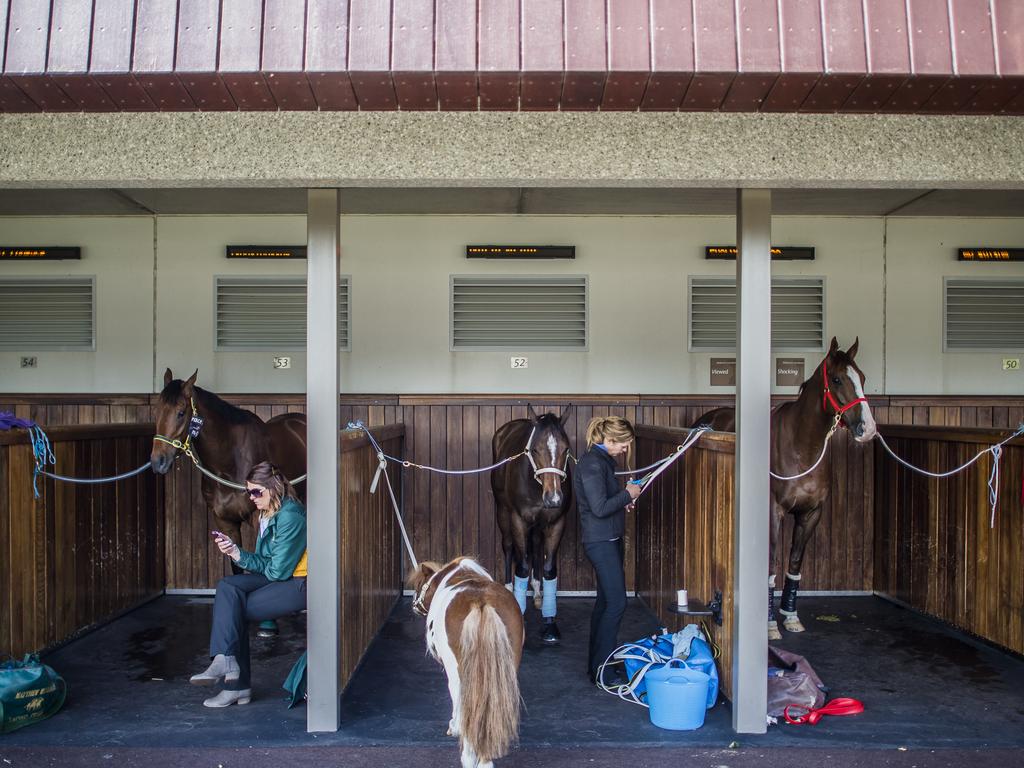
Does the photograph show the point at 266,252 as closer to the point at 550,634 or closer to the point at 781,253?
the point at 550,634

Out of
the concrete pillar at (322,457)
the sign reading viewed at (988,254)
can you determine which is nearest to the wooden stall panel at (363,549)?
the concrete pillar at (322,457)

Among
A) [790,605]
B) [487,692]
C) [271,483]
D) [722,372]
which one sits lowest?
[790,605]

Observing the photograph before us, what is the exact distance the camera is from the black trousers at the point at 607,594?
162 inches

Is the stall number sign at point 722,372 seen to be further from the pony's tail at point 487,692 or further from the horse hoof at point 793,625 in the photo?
the pony's tail at point 487,692

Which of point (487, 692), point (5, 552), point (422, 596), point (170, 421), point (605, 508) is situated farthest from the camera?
point (170, 421)

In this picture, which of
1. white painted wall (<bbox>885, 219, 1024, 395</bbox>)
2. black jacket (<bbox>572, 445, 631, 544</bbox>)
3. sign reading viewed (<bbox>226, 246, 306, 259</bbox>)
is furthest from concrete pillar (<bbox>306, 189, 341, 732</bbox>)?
white painted wall (<bbox>885, 219, 1024, 395</bbox>)

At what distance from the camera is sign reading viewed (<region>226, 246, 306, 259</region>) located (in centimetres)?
635

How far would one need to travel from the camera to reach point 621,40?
294 centimetres

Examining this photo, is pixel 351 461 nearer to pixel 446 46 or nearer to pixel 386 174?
pixel 386 174

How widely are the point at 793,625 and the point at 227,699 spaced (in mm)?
3522

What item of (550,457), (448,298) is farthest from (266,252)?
(550,457)

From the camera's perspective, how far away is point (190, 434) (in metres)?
5.12

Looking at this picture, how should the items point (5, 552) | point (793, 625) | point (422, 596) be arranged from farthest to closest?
point (793, 625), point (5, 552), point (422, 596)

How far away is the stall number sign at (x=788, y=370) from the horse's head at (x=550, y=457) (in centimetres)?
246
